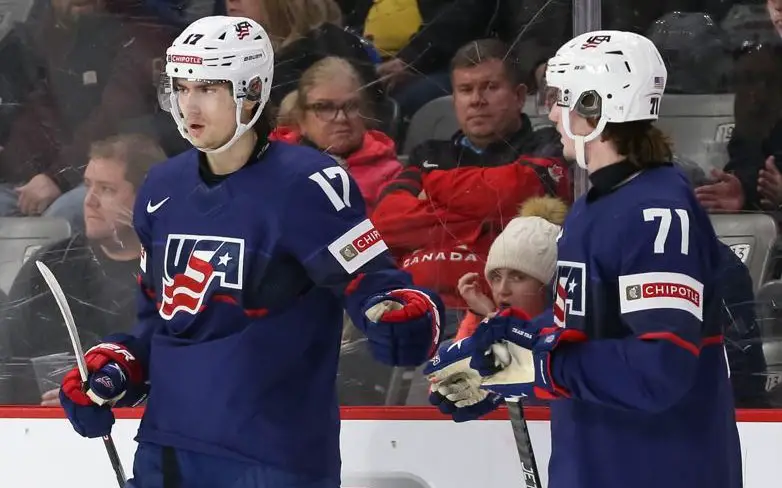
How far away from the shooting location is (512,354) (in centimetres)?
176

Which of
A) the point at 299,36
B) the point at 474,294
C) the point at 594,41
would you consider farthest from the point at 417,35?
the point at 594,41

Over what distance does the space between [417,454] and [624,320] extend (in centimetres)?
103

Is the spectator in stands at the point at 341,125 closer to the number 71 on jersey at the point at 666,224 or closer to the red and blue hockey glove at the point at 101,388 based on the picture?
the red and blue hockey glove at the point at 101,388

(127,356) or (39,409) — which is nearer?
Result: (127,356)

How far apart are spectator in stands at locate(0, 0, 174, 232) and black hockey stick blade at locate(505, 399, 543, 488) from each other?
129 cm

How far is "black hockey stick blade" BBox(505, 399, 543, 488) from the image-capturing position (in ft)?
6.50

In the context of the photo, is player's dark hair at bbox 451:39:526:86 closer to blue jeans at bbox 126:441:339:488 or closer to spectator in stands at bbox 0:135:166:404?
spectator in stands at bbox 0:135:166:404

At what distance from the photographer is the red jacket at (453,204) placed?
263 centimetres

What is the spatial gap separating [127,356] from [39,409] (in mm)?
864

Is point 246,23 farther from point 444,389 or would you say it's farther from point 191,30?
point 444,389

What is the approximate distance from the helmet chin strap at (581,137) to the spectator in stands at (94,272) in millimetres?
1350

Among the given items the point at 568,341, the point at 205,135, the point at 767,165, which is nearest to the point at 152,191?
the point at 205,135

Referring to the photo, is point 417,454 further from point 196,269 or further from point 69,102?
point 69,102

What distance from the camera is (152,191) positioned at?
78.5 inches
